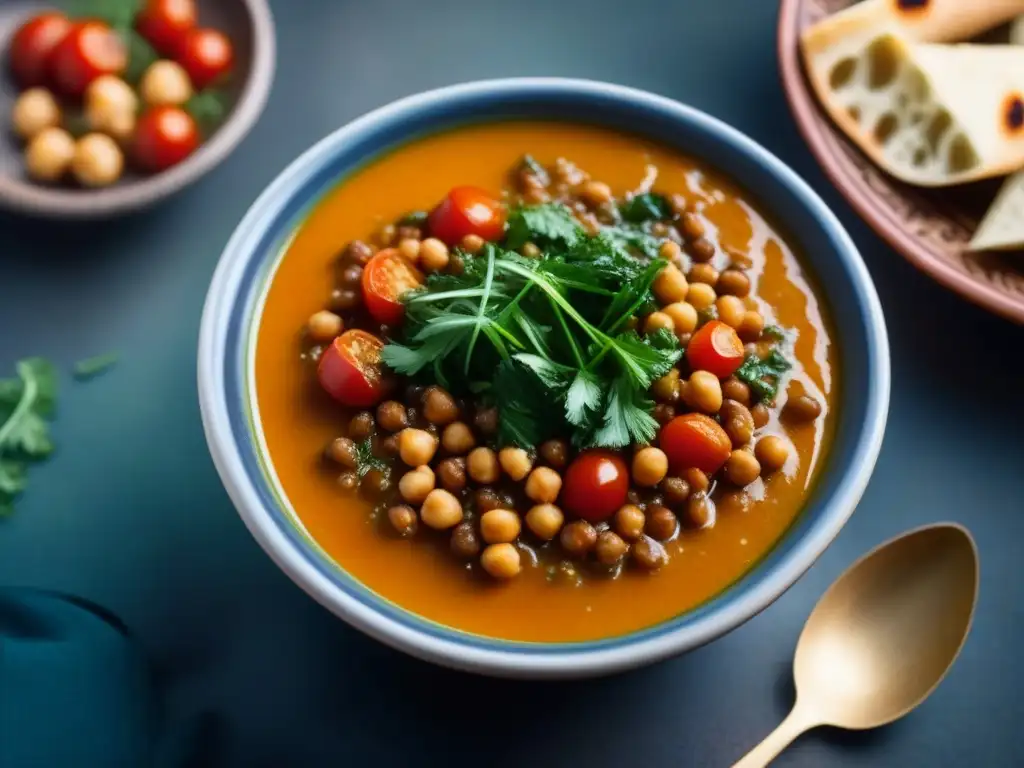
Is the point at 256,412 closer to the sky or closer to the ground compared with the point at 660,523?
closer to the sky

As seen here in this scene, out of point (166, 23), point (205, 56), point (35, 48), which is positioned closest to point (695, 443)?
point (205, 56)

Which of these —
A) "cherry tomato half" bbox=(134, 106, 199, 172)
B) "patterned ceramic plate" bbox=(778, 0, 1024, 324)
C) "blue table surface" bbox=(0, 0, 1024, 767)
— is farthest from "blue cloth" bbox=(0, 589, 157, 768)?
"patterned ceramic plate" bbox=(778, 0, 1024, 324)

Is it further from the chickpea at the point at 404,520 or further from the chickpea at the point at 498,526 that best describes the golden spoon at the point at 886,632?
the chickpea at the point at 404,520

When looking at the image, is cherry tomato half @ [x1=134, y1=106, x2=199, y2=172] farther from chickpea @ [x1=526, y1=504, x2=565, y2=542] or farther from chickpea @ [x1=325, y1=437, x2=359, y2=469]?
chickpea @ [x1=526, y1=504, x2=565, y2=542]

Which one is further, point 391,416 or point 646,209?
point 646,209

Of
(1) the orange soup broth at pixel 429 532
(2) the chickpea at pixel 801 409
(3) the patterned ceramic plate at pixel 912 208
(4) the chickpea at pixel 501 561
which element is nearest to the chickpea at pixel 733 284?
(1) the orange soup broth at pixel 429 532

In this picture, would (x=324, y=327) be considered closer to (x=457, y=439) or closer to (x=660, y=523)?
(x=457, y=439)
